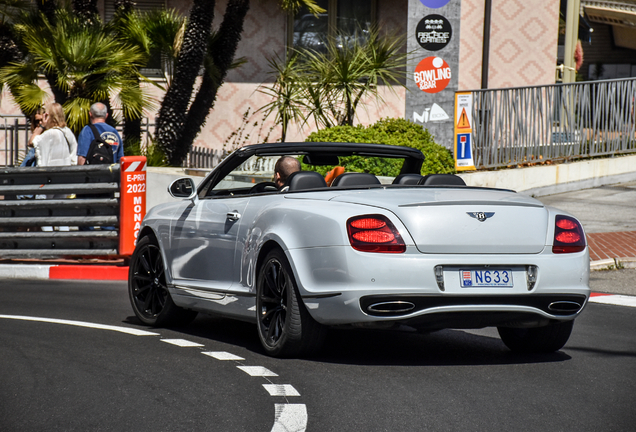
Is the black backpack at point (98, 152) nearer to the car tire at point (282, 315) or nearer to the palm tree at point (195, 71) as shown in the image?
the palm tree at point (195, 71)

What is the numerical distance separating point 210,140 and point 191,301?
15.6 metres

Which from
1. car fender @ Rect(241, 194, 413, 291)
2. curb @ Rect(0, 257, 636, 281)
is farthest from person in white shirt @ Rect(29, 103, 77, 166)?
car fender @ Rect(241, 194, 413, 291)

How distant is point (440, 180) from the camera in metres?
6.38

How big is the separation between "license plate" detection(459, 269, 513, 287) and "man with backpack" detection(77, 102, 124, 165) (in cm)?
759

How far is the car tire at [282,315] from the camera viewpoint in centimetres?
574

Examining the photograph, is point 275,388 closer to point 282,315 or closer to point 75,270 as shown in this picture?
point 282,315

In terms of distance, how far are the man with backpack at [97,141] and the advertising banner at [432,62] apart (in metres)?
5.11

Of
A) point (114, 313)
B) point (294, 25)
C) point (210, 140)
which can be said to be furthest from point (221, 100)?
point (114, 313)

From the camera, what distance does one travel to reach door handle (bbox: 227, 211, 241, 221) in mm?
6511

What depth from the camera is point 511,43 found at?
23.6m

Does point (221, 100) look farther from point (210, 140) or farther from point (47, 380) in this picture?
point (47, 380)

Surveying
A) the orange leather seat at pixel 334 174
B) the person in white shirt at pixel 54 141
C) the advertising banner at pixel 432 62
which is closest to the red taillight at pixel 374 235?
the orange leather seat at pixel 334 174

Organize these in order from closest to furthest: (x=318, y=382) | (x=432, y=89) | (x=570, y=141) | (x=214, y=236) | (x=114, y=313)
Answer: (x=318, y=382)
(x=214, y=236)
(x=114, y=313)
(x=432, y=89)
(x=570, y=141)

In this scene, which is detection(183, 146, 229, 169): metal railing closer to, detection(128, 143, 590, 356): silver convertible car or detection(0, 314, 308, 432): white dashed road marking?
detection(0, 314, 308, 432): white dashed road marking
